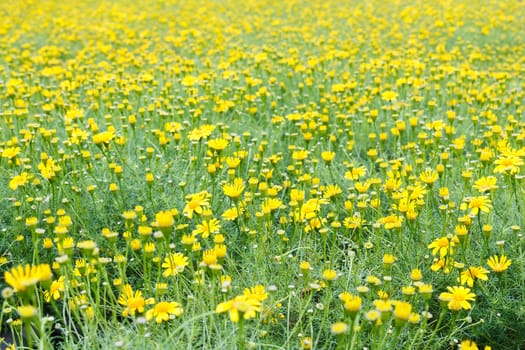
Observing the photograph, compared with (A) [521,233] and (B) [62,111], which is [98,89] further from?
(A) [521,233]

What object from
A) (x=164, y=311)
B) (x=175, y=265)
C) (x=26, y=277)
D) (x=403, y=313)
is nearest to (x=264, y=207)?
(x=175, y=265)

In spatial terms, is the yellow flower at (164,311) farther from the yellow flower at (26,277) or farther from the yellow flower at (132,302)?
the yellow flower at (26,277)

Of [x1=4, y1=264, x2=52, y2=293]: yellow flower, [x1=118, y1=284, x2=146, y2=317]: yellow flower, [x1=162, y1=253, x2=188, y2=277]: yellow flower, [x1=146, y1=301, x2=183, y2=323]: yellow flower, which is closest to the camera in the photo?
[x1=4, y1=264, x2=52, y2=293]: yellow flower

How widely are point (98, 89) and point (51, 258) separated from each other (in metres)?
2.12

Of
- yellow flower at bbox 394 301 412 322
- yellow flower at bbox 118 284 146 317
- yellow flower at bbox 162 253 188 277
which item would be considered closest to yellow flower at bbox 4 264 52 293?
yellow flower at bbox 118 284 146 317

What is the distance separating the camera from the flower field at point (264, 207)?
2.35 metres

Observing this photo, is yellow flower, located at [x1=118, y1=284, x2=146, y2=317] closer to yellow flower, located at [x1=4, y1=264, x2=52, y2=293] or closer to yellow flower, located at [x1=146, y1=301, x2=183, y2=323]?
yellow flower, located at [x1=146, y1=301, x2=183, y2=323]

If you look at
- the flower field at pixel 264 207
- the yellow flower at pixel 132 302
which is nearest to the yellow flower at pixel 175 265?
the flower field at pixel 264 207

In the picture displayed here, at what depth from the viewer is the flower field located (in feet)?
7.70

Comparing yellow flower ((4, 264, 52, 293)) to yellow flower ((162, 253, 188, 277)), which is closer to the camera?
yellow flower ((4, 264, 52, 293))

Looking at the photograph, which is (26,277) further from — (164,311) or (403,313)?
(403,313)

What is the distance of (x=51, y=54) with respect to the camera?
22.7ft

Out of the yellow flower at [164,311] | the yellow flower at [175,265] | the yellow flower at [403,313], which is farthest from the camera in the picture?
the yellow flower at [175,265]

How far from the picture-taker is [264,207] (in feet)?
8.72
